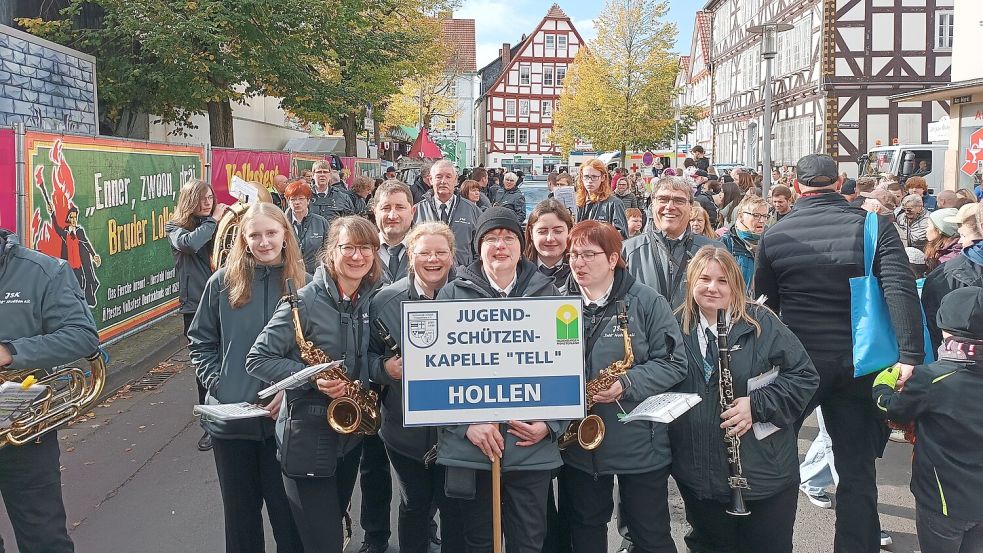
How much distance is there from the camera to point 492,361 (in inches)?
149

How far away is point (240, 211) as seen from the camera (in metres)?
6.63

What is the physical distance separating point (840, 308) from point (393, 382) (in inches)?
90.7

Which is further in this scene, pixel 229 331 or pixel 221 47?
pixel 221 47

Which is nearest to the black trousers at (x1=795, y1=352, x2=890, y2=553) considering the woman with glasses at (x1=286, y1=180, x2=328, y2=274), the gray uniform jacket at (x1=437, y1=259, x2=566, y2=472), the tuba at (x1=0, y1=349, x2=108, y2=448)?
the gray uniform jacket at (x1=437, y1=259, x2=566, y2=472)

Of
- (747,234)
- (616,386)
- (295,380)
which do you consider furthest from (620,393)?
(747,234)

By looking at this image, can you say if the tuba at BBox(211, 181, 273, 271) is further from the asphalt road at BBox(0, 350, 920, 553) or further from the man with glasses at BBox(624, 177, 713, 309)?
the man with glasses at BBox(624, 177, 713, 309)

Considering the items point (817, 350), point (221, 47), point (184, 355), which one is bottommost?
point (184, 355)

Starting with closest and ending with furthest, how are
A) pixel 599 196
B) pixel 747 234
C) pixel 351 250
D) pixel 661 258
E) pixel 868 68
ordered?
1. pixel 351 250
2. pixel 661 258
3. pixel 747 234
4. pixel 599 196
5. pixel 868 68

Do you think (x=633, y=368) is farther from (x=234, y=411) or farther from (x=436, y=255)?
(x=234, y=411)

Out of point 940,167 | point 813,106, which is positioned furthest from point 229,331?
point 813,106

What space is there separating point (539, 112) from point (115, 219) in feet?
271

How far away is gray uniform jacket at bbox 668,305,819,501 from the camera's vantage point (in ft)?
13.1

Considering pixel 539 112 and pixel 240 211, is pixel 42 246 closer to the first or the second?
pixel 240 211

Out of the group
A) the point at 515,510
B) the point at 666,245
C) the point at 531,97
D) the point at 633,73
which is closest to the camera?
the point at 515,510
